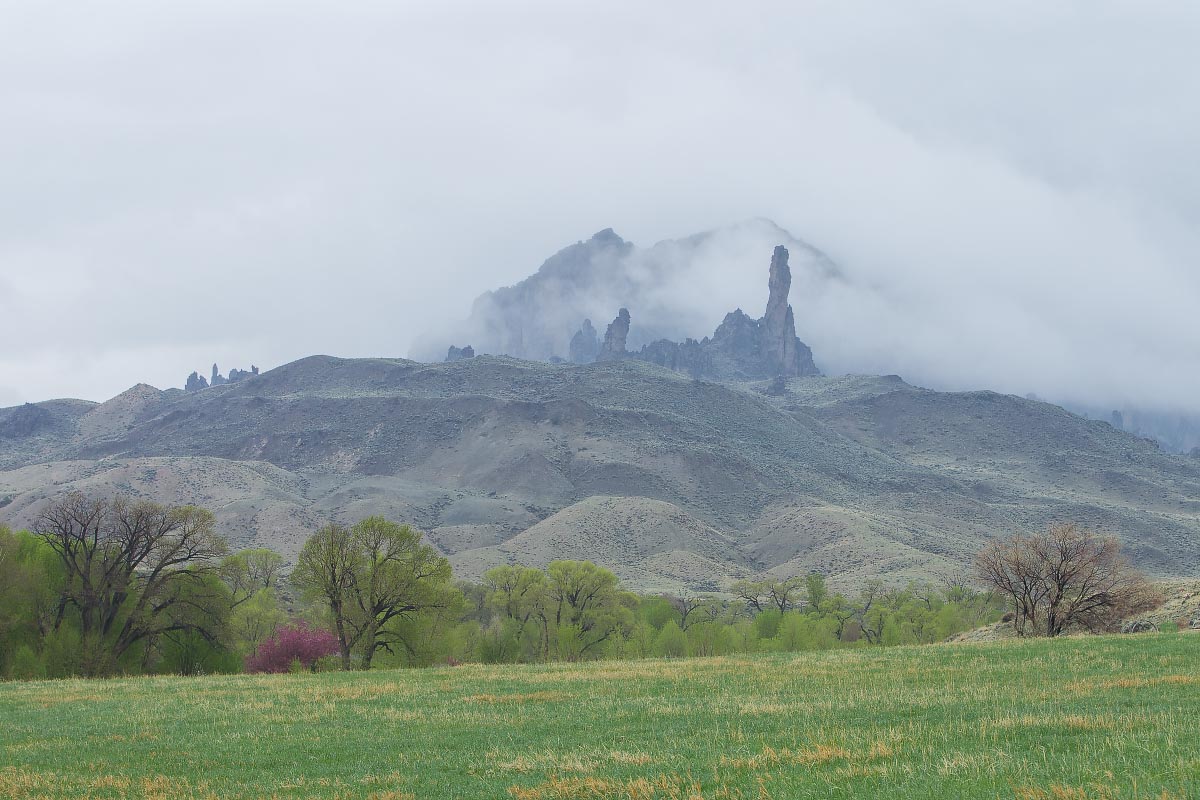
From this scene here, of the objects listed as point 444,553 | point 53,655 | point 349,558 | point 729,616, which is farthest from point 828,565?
point 53,655

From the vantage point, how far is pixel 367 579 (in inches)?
2327

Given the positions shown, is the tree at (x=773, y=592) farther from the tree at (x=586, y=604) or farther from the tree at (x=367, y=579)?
the tree at (x=367, y=579)

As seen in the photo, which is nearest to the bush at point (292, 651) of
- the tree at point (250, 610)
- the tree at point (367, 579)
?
the tree at point (250, 610)

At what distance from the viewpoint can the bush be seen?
69.2 m

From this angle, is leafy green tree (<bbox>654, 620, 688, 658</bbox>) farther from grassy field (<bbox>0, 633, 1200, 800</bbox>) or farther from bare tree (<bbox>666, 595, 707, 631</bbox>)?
grassy field (<bbox>0, 633, 1200, 800</bbox>)

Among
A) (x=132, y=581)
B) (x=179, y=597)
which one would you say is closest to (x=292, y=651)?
(x=179, y=597)

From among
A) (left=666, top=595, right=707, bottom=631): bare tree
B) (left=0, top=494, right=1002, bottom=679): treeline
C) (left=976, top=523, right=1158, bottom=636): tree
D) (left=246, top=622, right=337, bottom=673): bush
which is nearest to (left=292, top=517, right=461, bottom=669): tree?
(left=0, top=494, right=1002, bottom=679): treeline

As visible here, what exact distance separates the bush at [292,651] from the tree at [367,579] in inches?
451

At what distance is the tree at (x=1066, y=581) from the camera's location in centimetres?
5262

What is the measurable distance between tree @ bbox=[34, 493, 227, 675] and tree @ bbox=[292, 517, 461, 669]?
18.8 ft

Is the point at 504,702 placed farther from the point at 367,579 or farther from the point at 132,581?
the point at 132,581

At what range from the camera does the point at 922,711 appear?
21906mm

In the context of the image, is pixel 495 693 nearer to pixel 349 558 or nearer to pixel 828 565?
pixel 349 558

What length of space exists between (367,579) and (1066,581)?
41.7 m
